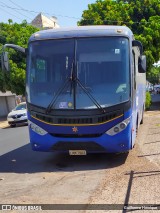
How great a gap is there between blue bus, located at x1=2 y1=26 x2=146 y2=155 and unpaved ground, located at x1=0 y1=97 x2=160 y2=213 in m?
0.51

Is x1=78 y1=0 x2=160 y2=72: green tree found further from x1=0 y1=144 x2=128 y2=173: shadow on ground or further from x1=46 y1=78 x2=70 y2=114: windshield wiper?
x1=46 y1=78 x2=70 y2=114: windshield wiper

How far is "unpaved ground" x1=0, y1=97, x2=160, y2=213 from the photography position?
6496 millimetres

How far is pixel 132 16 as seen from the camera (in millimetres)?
30266

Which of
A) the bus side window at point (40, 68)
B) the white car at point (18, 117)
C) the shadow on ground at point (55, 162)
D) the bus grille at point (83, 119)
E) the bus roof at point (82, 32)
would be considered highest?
the bus roof at point (82, 32)

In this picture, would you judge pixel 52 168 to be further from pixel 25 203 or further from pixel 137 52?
pixel 137 52

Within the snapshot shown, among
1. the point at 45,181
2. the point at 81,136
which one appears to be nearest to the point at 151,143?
the point at 81,136

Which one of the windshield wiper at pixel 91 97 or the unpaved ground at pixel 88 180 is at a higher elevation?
the windshield wiper at pixel 91 97

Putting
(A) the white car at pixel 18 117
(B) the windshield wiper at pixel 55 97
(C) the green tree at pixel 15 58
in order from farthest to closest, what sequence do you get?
(C) the green tree at pixel 15 58 < (A) the white car at pixel 18 117 < (B) the windshield wiper at pixel 55 97

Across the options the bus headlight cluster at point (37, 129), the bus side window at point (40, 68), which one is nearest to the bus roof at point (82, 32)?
the bus side window at point (40, 68)

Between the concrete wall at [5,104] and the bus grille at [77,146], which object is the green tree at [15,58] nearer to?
the concrete wall at [5,104]

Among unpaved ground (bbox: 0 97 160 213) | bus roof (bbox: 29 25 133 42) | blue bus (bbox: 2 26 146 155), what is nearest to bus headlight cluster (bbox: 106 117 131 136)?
blue bus (bbox: 2 26 146 155)

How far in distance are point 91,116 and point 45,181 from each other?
181 centimetres

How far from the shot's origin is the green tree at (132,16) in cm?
2698

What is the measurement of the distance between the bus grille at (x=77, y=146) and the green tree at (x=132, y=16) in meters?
18.7
